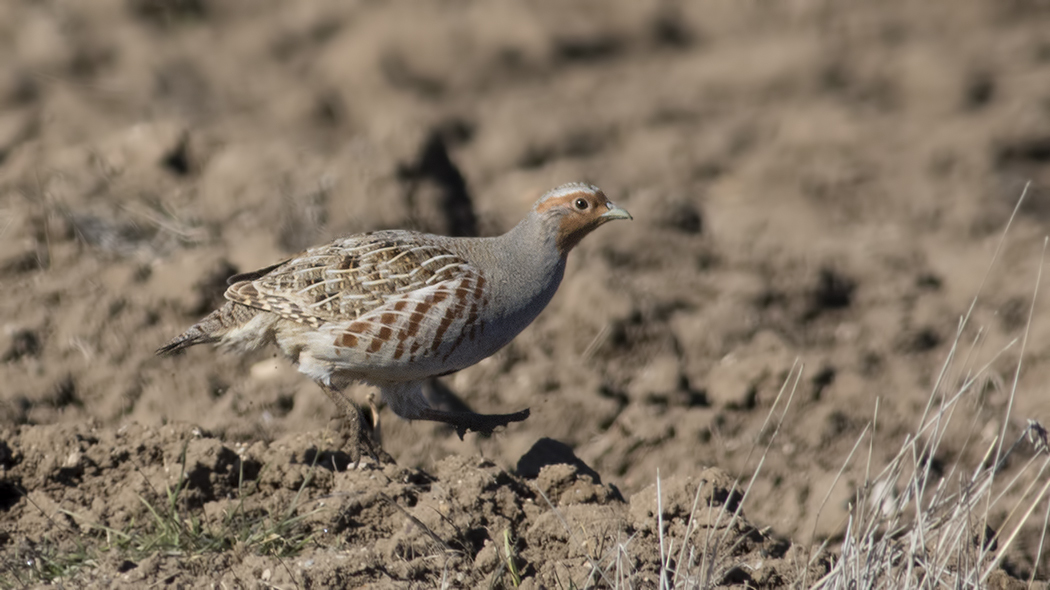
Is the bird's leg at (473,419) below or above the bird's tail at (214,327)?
below

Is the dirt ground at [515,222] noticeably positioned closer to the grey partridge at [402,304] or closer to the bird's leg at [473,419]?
the bird's leg at [473,419]

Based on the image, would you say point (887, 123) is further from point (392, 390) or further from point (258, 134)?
point (392, 390)

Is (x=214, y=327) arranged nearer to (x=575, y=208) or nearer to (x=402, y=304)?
(x=402, y=304)

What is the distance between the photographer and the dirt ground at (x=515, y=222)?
3.71 meters

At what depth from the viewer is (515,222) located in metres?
6.25

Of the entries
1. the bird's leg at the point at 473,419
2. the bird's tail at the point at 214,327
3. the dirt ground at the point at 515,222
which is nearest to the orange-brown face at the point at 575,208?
the bird's leg at the point at 473,419

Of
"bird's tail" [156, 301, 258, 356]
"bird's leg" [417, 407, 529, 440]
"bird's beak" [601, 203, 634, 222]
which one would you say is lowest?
"bird's leg" [417, 407, 529, 440]

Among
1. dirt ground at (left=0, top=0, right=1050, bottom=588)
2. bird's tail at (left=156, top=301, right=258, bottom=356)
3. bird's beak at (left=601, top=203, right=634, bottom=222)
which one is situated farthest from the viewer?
bird's beak at (left=601, top=203, right=634, bottom=222)

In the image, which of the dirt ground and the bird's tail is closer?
the dirt ground

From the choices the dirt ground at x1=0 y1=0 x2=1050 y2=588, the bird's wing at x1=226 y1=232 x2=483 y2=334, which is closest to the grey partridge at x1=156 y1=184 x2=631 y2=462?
the bird's wing at x1=226 y1=232 x2=483 y2=334

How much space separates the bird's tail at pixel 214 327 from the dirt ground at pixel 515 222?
0.34 metres

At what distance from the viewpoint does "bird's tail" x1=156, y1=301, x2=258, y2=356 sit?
4102mm

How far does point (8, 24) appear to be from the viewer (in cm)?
791

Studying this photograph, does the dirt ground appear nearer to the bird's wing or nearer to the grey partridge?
the grey partridge
